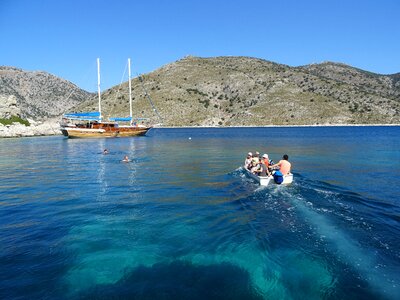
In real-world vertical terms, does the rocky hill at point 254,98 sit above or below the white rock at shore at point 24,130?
above

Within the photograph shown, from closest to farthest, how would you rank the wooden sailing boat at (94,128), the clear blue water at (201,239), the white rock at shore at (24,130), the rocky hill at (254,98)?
the clear blue water at (201,239) → the wooden sailing boat at (94,128) → the white rock at shore at (24,130) → the rocky hill at (254,98)

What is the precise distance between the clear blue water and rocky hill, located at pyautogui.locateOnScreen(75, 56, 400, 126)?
128 m

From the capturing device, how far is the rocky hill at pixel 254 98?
147m

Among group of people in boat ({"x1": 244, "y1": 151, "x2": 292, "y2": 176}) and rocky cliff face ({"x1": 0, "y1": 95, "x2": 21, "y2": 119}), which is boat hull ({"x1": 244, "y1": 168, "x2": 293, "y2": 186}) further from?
rocky cliff face ({"x1": 0, "y1": 95, "x2": 21, "y2": 119})

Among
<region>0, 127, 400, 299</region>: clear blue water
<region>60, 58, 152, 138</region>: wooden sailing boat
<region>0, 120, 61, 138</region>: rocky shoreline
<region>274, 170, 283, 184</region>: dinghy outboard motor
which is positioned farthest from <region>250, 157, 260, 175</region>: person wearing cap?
<region>0, 120, 61, 138</region>: rocky shoreline

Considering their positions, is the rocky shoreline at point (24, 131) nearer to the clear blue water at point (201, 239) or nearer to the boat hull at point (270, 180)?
the clear blue water at point (201, 239)

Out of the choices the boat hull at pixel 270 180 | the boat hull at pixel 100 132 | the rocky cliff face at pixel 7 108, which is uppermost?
the rocky cliff face at pixel 7 108

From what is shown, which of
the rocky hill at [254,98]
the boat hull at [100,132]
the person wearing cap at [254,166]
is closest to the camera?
the person wearing cap at [254,166]

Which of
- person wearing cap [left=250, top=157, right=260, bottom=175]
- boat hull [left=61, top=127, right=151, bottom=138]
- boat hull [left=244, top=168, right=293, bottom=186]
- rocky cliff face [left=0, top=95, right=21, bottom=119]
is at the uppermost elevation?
rocky cliff face [left=0, top=95, right=21, bottom=119]

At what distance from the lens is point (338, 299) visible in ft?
29.3

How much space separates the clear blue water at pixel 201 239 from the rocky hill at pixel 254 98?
128 metres

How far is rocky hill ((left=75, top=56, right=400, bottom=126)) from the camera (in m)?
147

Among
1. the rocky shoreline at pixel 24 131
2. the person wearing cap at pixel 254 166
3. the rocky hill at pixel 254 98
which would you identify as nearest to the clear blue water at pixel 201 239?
the person wearing cap at pixel 254 166

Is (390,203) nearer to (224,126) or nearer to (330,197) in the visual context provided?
(330,197)
